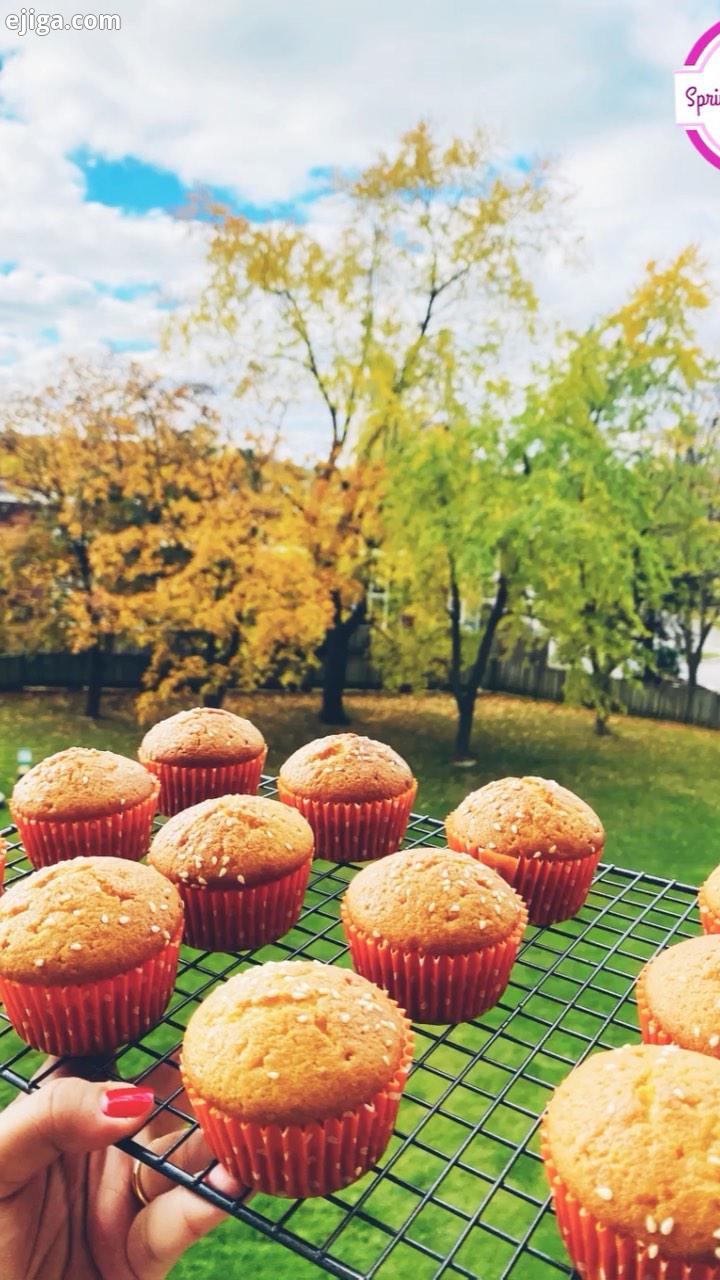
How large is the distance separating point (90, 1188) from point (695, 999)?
241cm

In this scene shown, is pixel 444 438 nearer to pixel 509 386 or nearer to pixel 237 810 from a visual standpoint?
pixel 509 386

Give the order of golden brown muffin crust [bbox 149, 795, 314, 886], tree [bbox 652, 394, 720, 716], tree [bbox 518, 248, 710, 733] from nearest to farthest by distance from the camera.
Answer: golden brown muffin crust [bbox 149, 795, 314, 886] → tree [bbox 518, 248, 710, 733] → tree [bbox 652, 394, 720, 716]

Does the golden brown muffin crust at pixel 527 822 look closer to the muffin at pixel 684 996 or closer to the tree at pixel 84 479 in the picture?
the muffin at pixel 684 996

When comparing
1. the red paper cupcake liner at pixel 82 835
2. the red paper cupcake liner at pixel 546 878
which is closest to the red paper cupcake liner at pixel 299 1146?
the red paper cupcake liner at pixel 546 878

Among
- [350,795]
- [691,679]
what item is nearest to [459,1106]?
[350,795]

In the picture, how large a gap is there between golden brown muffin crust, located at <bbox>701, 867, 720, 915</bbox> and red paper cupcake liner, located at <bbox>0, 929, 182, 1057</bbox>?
2.29 meters

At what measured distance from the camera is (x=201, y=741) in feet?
17.3

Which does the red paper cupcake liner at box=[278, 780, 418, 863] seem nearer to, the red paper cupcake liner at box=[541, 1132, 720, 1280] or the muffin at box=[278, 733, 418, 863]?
the muffin at box=[278, 733, 418, 863]

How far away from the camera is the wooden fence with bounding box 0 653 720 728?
16125 millimetres

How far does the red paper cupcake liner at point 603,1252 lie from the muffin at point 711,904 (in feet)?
5.50

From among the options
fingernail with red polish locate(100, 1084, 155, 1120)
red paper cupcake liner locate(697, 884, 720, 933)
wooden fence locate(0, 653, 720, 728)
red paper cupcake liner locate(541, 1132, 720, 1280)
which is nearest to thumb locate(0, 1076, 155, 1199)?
fingernail with red polish locate(100, 1084, 155, 1120)

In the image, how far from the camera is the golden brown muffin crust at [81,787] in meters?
4.59

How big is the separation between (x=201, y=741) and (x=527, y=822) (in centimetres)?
193

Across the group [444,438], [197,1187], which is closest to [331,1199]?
[197,1187]
